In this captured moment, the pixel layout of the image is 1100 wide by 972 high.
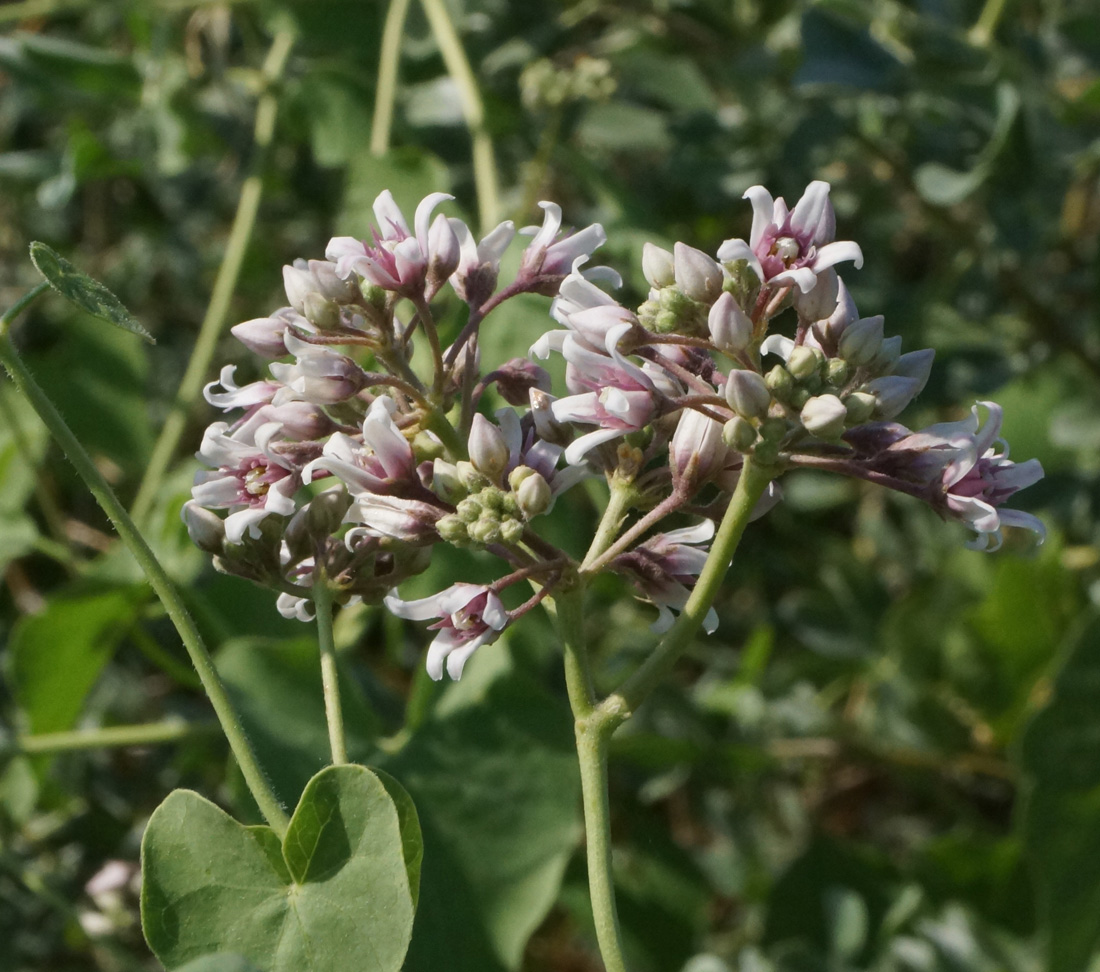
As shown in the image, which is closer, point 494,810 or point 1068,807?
point 494,810

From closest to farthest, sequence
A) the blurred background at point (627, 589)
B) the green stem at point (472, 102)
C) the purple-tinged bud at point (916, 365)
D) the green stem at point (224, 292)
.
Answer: the purple-tinged bud at point (916, 365), the blurred background at point (627, 589), the green stem at point (472, 102), the green stem at point (224, 292)

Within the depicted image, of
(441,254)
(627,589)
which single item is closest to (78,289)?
(441,254)

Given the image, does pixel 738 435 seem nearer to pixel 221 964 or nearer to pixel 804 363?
pixel 804 363

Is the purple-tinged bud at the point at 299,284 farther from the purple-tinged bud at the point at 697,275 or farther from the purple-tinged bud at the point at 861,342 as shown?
the purple-tinged bud at the point at 861,342

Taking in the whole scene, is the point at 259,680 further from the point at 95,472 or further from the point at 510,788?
the point at 95,472

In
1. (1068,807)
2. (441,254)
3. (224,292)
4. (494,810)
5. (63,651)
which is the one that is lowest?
(1068,807)

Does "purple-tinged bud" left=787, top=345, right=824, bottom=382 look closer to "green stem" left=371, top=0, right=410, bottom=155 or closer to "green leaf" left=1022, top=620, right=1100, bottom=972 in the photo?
"green leaf" left=1022, top=620, right=1100, bottom=972

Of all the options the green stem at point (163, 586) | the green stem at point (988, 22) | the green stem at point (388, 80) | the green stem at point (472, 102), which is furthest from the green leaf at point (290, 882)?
the green stem at point (988, 22)
